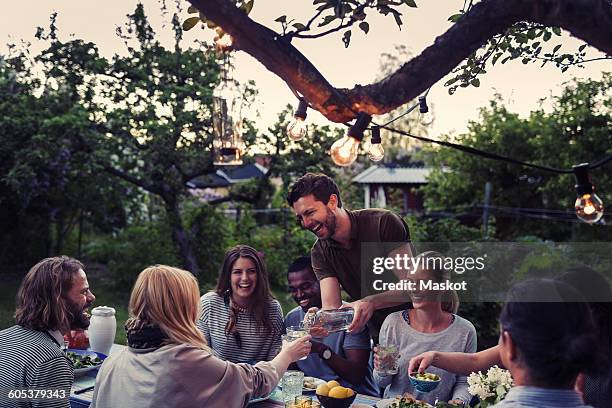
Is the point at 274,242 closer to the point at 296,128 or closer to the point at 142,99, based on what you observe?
the point at 142,99

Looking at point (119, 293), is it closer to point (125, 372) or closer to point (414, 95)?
point (125, 372)

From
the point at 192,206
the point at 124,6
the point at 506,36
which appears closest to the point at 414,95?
the point at 506,36

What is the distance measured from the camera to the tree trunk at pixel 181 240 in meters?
7.80

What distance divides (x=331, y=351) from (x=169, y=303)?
97 centimetres

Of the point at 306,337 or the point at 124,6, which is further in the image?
the point at 124,6

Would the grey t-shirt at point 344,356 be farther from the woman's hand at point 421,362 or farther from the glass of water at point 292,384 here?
the woman's hand at point 421,362

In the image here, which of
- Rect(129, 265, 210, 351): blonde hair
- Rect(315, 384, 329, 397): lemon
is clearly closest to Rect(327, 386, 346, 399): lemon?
Rect(315, 384, 329, 397): lemon

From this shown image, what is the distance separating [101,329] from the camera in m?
3.07

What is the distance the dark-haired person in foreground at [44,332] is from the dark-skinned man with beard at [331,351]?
1.01 meters

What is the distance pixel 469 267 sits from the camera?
5.50 m

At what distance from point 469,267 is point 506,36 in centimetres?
348

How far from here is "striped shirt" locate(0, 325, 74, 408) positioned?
7.27 ft

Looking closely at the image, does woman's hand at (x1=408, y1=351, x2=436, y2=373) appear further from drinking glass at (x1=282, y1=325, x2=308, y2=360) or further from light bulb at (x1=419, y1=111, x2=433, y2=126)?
light bulb at (x1=419, y1=111, x2=433, y2=126)

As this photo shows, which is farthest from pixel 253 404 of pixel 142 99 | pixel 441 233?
pixel 142 99
